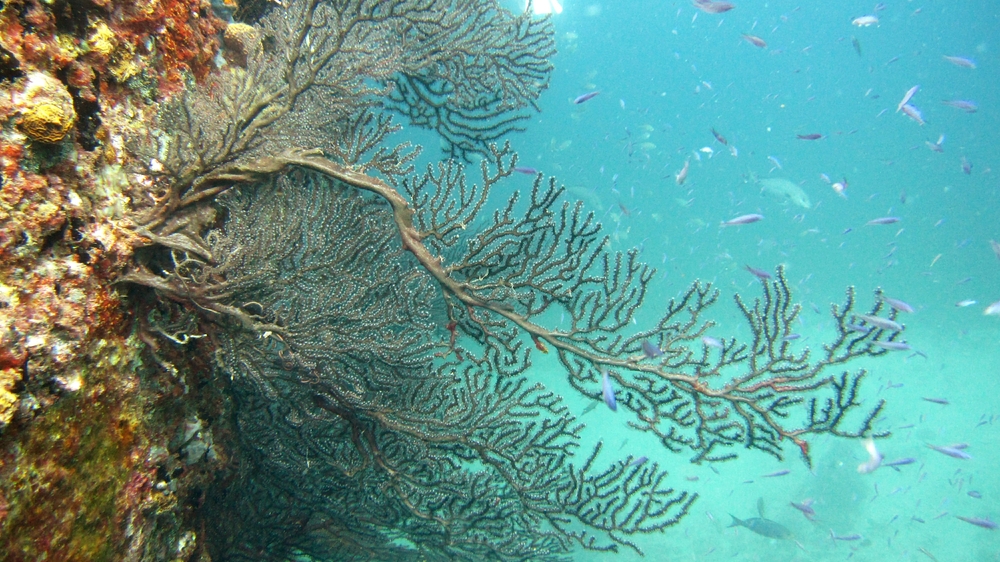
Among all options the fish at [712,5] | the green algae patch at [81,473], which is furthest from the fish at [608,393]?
the fish at [712,5]

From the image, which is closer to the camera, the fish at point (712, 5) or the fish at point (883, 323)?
the fish at point (883, 323)

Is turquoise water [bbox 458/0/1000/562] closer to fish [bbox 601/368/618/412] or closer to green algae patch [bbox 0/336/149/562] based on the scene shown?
fish [bbox 601/368/618/412]

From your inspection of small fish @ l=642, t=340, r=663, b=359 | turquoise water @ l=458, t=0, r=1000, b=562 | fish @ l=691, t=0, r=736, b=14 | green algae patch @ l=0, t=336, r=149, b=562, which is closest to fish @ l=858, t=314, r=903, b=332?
small fish @ l=642, t=340, r=663, b=359

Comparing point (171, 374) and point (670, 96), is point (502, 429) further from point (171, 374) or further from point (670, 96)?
point (670, 96)

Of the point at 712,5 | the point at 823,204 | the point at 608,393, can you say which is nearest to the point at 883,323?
the point at 608,393

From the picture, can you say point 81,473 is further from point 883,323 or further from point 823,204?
point 823,204

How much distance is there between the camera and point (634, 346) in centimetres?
378

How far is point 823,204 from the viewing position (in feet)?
97.2

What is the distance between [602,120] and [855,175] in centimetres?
1757

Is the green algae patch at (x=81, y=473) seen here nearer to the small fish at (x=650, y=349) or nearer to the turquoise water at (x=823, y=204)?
the small fish at (x=650, y=349)

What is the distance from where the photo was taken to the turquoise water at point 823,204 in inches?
773

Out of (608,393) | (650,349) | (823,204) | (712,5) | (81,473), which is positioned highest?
(823,204)

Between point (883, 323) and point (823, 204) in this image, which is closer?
point (883, 323)

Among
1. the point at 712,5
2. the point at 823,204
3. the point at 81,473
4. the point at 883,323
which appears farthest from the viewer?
the point at 823,204
